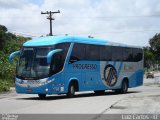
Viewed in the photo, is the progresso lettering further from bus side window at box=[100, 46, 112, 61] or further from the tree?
the tree

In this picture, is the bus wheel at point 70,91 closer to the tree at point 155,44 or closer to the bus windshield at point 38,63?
the bus windshield at point 38,63

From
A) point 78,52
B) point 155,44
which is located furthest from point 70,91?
point 155,44

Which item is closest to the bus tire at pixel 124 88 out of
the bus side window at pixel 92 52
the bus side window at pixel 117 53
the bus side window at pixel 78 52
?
the bus side window at pixel 117 53

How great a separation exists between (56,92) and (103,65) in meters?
5.44

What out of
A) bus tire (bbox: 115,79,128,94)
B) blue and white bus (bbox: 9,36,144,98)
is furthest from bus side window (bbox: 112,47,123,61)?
bus tire (bbox: 115,79,128,94)

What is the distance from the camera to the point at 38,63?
2378 cm

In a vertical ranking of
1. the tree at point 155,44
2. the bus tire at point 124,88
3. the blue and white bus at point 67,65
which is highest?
the tree at point 155,44

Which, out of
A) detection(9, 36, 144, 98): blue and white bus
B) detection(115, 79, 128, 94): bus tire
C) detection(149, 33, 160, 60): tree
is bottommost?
detection(115, 79, 128, 94): bus tire

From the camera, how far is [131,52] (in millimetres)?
32281

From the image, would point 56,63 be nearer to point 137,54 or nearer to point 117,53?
point 117,53

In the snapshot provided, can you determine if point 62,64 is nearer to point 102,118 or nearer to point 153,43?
point 102,118

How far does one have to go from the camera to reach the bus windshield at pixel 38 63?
23641 mm

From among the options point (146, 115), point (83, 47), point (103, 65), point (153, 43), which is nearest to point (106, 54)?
point (103, 65)

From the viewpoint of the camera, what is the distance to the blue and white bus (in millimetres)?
23734
